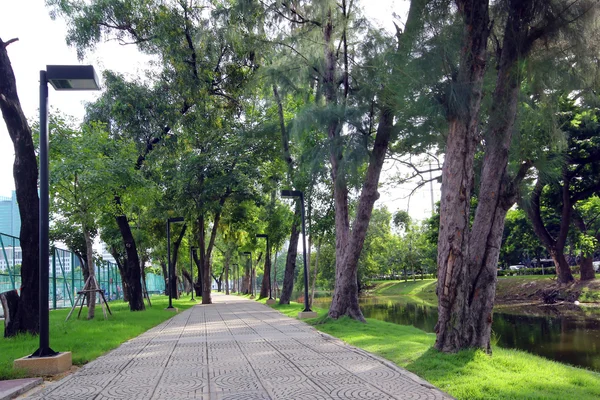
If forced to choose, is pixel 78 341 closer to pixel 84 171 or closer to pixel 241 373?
pixel 241 373

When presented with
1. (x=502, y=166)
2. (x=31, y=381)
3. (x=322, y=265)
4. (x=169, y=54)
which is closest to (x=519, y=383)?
(x=502, y=166)

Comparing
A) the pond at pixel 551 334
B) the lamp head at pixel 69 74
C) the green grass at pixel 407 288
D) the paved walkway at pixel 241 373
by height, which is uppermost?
the lamp head at pixel 69 74

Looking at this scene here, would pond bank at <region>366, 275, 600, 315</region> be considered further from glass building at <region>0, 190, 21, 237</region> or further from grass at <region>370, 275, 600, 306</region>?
glass building at <region>0, 190, 21, 237</region>

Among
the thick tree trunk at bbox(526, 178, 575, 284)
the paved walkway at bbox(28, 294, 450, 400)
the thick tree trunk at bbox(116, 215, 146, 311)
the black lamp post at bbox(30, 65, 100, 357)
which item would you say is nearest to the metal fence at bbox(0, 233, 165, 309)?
the thick tree trunk at bbox(116, 215, 146, 311)

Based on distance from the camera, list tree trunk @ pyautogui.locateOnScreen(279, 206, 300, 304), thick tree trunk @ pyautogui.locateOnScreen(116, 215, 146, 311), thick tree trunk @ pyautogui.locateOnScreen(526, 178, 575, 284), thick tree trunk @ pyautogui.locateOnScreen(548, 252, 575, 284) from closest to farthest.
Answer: thick tree trunk @ pyautogui.locateOnScreen(116, 215, 146, 311)
tree trunk @ pyautogui.locateOnScreen(279, 206, 300, 304)
thick tree trunk @ pyautogui.locateOnScreen(526, 178, 575, 284)
thick tree trunk @ pyautogui.locateOnScreen(548, 252, 575, 284)

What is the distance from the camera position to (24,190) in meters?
10.3

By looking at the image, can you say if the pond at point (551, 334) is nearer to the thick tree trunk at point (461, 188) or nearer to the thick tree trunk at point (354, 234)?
the thick tree trunk at point (354, 234)

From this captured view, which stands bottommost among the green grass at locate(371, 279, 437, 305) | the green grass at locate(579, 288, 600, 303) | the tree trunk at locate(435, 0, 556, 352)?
the green grass at locate(371, 279, 437, 305)

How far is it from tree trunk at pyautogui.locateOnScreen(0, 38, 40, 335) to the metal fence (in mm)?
503

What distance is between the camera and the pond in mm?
12155

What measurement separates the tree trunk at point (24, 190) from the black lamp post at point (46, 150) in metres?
2.77

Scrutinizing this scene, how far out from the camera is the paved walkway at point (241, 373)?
5.76 m

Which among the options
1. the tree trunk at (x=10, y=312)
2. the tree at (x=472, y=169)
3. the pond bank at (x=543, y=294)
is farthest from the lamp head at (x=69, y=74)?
the pond bank at (x=543, y=294)

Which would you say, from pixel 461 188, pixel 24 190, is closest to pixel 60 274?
pixel 24 190
